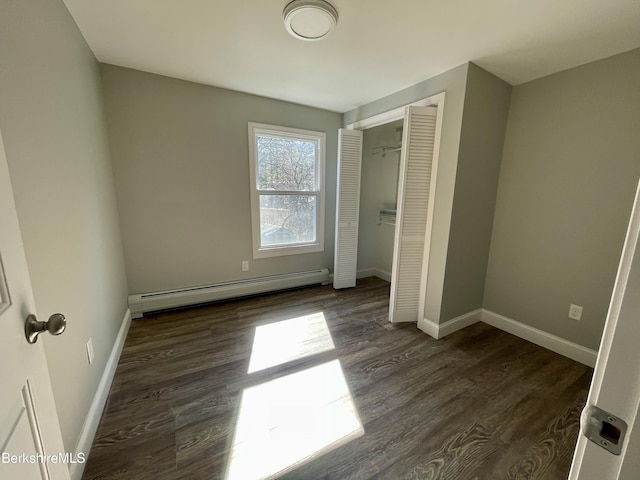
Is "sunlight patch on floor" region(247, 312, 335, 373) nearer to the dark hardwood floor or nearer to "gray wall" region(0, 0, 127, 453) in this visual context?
the dark hardwood floor

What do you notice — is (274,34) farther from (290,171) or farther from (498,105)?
(498,105)

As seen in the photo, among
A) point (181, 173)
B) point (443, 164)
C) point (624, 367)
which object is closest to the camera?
point (624, 367)

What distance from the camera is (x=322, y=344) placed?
224 centimetres

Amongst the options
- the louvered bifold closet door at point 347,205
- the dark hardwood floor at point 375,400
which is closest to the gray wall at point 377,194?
the louvered bifold closet door at point 347,205

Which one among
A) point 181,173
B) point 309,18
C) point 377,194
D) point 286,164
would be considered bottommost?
point 377,194

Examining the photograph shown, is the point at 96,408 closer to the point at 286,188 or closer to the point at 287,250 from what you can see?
the point at 287,250

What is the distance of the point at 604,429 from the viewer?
0.44 metres

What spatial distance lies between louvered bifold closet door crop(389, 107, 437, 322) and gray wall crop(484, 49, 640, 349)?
77 centimetres

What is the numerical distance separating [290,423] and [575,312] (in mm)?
2373

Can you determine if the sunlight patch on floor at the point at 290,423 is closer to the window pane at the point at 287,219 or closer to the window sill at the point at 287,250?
the window sill at the point at 287,250

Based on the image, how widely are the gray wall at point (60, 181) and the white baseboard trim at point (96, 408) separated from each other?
55 mm

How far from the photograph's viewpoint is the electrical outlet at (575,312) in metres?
2.06

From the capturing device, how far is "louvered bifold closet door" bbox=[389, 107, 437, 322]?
2.24 metres

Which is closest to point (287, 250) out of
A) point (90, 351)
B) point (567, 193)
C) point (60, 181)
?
point (90, 351)
